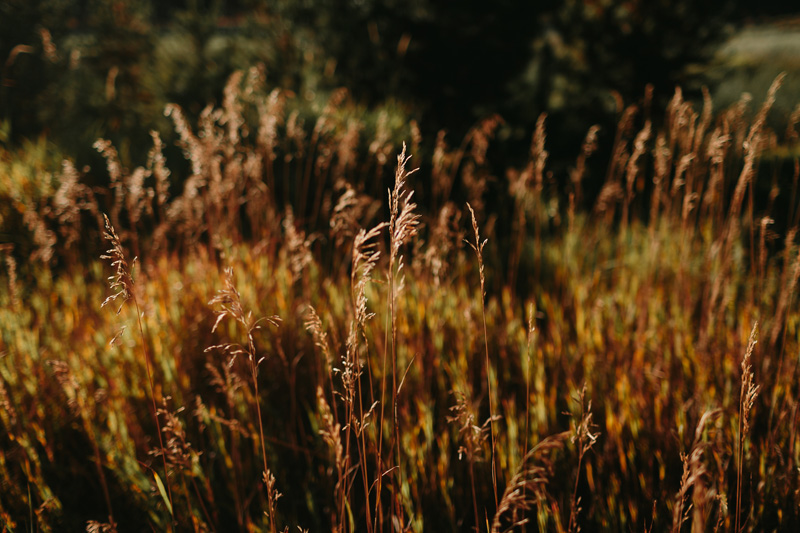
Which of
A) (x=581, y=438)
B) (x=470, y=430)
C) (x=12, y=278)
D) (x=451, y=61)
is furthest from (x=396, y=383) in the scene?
(x=451, y=61)

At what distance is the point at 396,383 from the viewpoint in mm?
1957

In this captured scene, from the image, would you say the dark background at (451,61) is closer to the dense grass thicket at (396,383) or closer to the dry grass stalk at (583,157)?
the dry grass stalk at (583,157)

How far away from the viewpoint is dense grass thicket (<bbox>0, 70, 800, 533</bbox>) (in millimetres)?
1327

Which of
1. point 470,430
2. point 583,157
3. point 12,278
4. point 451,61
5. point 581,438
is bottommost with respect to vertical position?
point 470,430

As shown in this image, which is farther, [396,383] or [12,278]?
[396,383]

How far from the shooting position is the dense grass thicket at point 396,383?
1.33 m

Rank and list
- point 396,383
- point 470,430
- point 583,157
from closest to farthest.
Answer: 1. point 470,430
2. point 396,383
3. point 583,157

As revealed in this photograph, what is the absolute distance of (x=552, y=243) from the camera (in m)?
3.42

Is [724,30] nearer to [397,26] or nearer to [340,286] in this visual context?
[397,26]

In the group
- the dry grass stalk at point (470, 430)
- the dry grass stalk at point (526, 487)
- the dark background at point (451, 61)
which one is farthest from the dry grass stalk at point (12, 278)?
the dark background at point (451, 61)

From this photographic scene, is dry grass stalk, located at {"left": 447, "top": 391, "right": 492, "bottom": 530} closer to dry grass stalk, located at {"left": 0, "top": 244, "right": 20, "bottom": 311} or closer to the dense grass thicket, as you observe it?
the dense grass thicket

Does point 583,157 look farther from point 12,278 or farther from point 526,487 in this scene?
point 12,278

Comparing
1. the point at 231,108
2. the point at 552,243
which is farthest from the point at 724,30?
the point at 231,108

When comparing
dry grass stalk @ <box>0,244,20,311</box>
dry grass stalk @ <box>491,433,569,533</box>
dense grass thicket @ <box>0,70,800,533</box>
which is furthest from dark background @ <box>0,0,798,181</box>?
dry grass stalk @ <box>491,433,569,533</box>
